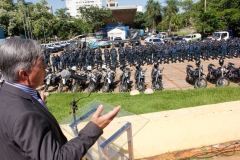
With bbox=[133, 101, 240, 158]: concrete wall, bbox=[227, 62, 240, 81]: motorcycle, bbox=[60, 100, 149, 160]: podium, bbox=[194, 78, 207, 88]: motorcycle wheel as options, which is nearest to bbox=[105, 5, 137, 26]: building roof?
bbox=[227, 62, 240, 81]: motorcycle

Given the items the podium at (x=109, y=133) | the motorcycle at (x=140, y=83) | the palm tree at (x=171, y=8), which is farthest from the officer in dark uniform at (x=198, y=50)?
the palm tree at (x=171, y=8)

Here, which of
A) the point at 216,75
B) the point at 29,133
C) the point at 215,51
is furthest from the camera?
the point at 215,51

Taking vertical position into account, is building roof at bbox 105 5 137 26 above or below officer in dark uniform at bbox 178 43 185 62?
above

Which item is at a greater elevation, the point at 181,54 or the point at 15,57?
the point at 15,57

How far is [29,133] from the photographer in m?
0.91

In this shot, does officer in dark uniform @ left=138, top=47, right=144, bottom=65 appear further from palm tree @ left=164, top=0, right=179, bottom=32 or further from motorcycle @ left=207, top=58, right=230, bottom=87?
palm tree @ left=164, top=0, right=179, bottom=32

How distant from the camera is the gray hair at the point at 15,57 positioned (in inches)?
40.5

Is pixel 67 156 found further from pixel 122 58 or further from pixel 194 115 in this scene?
pixel 122 58

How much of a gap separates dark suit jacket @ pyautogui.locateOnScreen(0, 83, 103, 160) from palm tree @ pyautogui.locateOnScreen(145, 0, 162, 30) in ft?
166

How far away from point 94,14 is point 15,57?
37.0 meters

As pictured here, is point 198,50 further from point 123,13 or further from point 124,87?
point 123,13

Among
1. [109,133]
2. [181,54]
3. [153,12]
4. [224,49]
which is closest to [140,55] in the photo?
[181,54]

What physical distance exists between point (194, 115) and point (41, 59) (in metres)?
2.01

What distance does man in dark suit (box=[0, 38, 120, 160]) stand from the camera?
0.92 m
